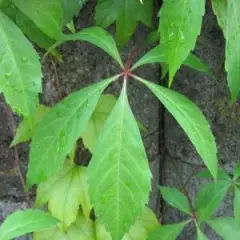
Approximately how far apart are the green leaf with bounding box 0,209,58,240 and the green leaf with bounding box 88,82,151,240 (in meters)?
0.08

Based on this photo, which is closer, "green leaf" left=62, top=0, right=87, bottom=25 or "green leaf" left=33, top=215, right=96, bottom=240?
"green leaf" left=62, top=0, right=87, bottom=25

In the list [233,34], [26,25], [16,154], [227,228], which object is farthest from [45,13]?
[227,228]

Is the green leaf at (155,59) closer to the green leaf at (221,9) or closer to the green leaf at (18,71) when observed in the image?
the green leaf at (221,9)

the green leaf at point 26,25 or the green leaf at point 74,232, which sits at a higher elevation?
the green leaf at point 26,25

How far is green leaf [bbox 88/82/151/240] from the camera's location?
88 cm

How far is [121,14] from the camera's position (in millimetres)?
1072

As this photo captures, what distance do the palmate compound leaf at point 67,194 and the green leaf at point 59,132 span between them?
17 centimetres

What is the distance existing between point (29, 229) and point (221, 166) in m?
0.58

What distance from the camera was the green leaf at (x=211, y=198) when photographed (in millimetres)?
1118

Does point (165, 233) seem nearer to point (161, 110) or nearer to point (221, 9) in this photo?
point (161, 110)

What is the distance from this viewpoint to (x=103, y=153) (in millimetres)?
880

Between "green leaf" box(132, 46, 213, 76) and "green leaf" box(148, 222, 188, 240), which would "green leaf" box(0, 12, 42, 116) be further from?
"green leaf" box(148, 222, 188, 240)

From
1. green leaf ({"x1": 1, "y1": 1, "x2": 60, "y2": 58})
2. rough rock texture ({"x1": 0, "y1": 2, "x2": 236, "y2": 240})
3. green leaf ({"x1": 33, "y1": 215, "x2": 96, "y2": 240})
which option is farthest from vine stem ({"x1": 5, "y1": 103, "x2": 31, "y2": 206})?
green leaf ({"x1": 1, "y1": 1, "x2": 60, "y2": 58})

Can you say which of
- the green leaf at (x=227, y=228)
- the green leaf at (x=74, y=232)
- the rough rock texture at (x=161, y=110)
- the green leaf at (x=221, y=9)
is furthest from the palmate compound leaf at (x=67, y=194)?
the green leaf at (x=221, y=9)
